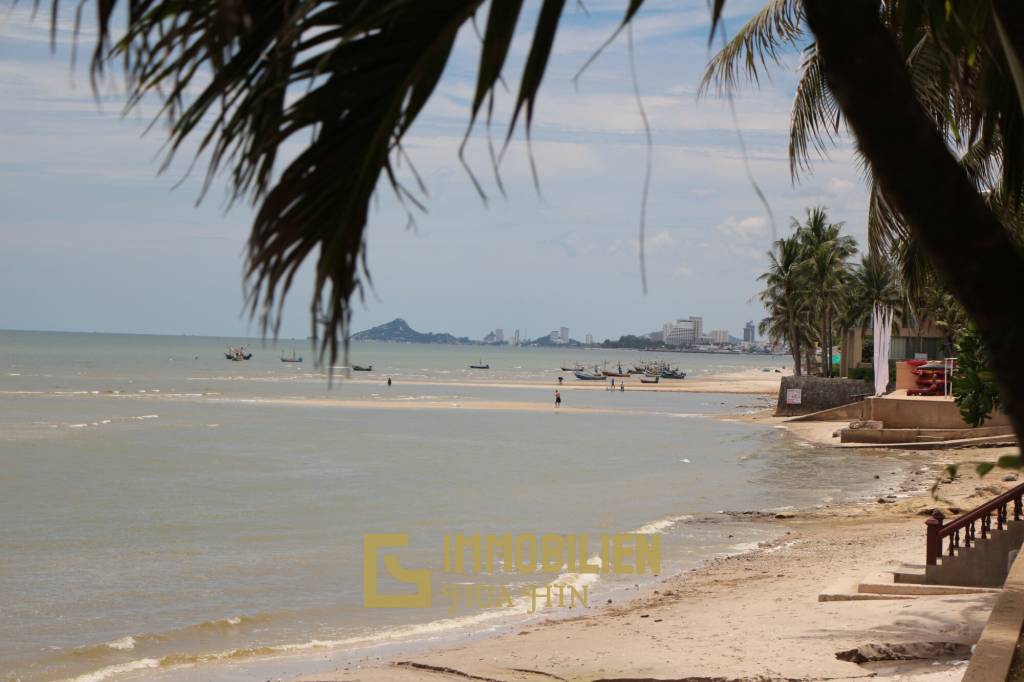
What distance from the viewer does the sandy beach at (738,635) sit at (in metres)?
10.1

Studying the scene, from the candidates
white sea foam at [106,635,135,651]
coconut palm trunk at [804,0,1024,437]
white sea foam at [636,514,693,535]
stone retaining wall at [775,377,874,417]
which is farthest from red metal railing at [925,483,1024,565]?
stone retaining wall at [775,377,874,417]

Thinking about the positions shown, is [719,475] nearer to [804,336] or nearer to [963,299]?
[963,299]

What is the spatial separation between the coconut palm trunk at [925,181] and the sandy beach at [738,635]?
784 centimetres

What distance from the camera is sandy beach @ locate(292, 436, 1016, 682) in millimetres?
10141

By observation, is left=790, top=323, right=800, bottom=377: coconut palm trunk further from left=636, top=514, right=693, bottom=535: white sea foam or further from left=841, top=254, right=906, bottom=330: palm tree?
left=636, top=514, right=693, bottom=535: white sea foam

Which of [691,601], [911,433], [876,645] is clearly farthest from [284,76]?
[911,433]

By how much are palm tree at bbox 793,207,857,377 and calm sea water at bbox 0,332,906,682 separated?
28.4 ft

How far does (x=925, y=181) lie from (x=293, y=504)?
27554mm

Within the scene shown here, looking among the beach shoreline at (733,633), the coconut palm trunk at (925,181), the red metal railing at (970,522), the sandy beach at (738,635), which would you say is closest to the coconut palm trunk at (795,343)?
the beach shoreline at (733,633)

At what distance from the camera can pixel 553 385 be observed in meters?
112

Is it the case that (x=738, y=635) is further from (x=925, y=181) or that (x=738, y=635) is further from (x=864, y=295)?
(x=864, y=295)

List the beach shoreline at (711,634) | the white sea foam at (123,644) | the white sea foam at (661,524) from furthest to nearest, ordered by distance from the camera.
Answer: the white sea foam at (661,524) → the white sea foam at (123,644) → the beach shoreline at (711,634)

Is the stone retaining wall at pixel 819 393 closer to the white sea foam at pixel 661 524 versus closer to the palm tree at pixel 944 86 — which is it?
the white sea foam at pixel 661 524

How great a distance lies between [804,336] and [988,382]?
2355 inches
